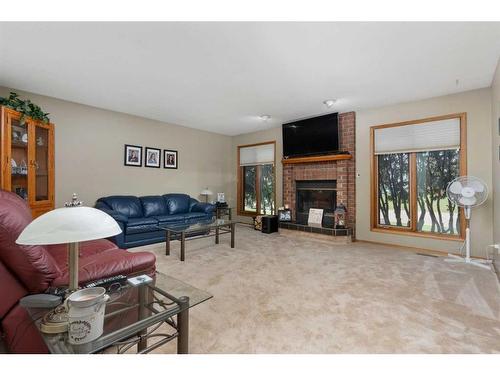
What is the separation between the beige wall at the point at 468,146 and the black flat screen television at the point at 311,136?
0.46m

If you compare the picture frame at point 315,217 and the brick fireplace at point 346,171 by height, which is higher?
the brick fireplace at point 346,171

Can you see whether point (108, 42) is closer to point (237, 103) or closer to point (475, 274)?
point (237, 103)

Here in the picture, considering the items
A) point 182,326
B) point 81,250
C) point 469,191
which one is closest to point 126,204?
point 81,250

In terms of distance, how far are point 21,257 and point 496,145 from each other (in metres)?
4.80

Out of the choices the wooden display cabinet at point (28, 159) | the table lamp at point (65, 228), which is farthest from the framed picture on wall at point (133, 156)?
the table lamp at point (65, 228)

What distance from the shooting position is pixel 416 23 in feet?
6.59

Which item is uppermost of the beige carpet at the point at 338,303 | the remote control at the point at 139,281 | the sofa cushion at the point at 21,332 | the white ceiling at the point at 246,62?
the white ceiling at the point at 246,62

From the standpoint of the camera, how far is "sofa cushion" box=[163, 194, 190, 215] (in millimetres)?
4945

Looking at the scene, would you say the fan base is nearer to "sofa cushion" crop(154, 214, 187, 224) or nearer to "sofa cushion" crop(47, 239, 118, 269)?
"sofa cushion" crop(154, 214, 187, 224)

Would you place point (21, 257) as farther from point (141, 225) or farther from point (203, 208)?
point (203, 208)

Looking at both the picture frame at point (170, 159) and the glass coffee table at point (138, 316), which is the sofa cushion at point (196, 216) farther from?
the glass coffee table at point (138, 316)

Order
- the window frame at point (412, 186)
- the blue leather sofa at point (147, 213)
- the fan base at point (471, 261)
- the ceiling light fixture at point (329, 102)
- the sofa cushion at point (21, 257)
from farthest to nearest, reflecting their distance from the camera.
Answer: the ceiling light fixture at point (329, 102) < the blue leather sofa at point (147, 213) < the window frame at point (412, 186) < the fan base at point (471, 261) < the sofa cushion at point (21, 257)

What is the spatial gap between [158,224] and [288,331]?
3.11 m

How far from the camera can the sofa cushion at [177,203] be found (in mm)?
4945
